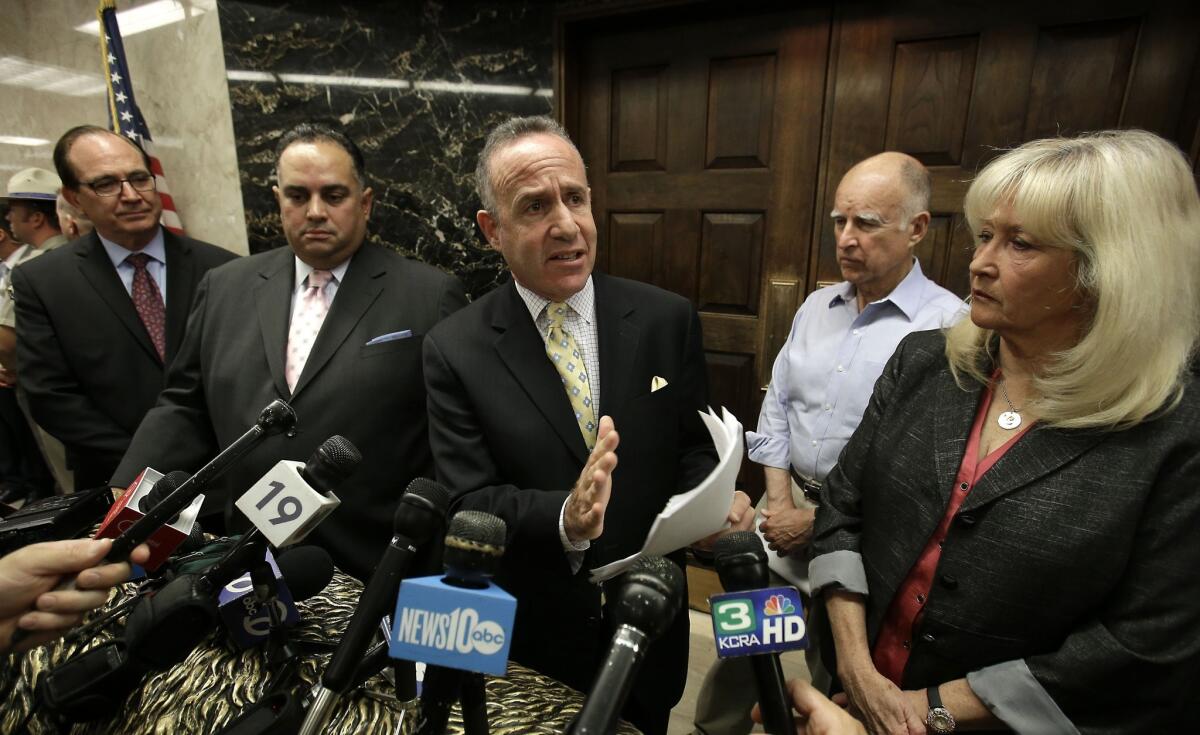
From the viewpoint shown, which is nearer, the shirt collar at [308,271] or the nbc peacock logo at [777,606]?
the nbc peacock logo at [777,606]

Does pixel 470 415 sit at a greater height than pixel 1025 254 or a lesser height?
lesser

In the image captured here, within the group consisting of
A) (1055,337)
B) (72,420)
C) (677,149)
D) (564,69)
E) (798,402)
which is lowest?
(72,420)

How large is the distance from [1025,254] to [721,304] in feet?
5.66

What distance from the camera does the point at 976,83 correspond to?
2.09 m

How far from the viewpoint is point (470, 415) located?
4.16 ft

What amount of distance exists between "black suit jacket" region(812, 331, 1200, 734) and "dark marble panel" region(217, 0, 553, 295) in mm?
A: 2477

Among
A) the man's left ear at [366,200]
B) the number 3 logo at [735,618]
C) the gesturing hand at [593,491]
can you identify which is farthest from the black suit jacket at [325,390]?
the number 3 logo at [735,618]

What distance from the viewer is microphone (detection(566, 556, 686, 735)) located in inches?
17.6

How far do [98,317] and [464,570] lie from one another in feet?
7.79

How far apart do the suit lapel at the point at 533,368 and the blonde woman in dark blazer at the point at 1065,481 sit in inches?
27.6

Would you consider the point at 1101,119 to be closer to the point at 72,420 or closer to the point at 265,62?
the point at 265,62

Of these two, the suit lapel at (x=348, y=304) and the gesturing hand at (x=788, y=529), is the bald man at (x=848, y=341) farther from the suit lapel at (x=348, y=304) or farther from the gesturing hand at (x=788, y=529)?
the suit lapel at (x=348, y=304)

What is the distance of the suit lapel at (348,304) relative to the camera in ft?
5.23

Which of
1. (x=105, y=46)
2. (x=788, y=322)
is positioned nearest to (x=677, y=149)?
(x=788, y=322)
